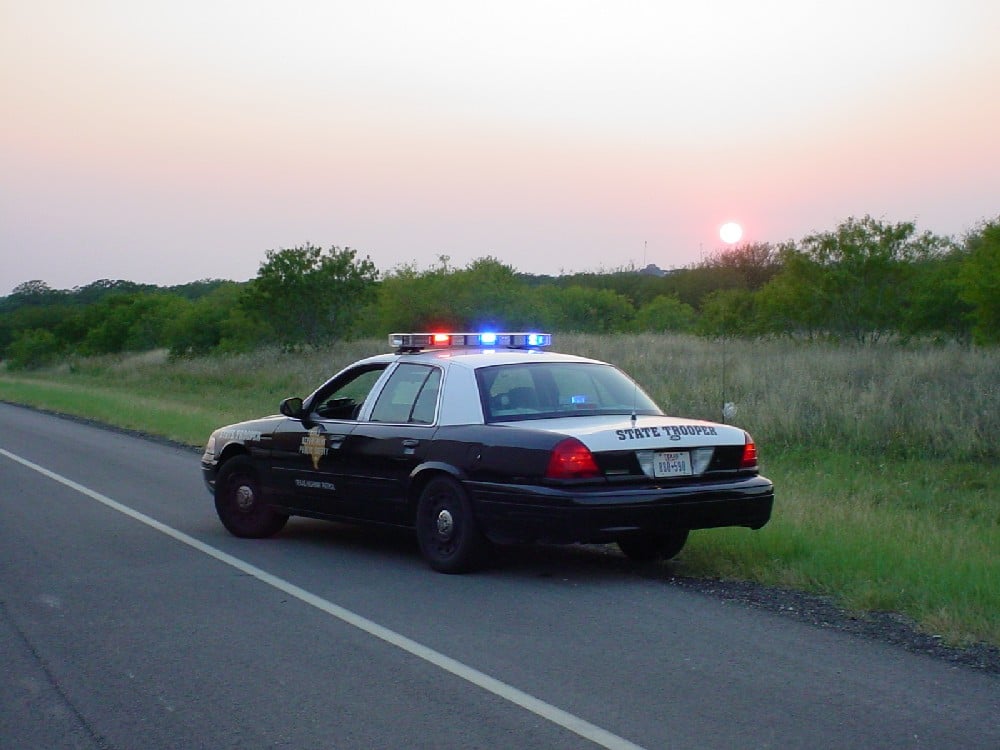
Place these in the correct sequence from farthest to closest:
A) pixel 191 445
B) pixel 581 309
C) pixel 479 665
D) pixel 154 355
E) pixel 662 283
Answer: pixel 662 283 → pixel 154 355 → pixel 581 309 → pixel 191 445 → pixel 479 665

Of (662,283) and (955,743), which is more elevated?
(662,283)

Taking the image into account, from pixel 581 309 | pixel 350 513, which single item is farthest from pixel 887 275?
pixel 581 309

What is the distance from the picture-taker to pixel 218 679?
601cm

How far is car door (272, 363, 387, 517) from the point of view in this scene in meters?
9.54

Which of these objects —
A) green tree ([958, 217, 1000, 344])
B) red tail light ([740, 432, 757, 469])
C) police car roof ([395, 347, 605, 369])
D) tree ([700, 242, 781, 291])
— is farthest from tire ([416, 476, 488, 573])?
tree ([700, 242, 781, 291])

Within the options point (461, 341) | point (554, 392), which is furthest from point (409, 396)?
point (554, 392)

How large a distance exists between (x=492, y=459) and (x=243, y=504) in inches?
122

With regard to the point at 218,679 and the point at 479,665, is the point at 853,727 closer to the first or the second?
the point at 479,665

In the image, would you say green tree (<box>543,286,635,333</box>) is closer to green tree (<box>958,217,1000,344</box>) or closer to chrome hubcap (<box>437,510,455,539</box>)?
green tree (<box>958,217,1000,344</box>)

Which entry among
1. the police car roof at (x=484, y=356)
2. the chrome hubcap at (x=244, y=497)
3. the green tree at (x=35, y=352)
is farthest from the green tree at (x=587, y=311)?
the police car roof at (x=484, y=356)

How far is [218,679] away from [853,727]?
2.96 metres

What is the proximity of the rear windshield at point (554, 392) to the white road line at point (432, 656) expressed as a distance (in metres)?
1.80

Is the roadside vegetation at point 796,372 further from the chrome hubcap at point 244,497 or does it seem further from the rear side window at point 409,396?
the chrome hubcap at point 244,497

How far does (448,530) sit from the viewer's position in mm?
8570
